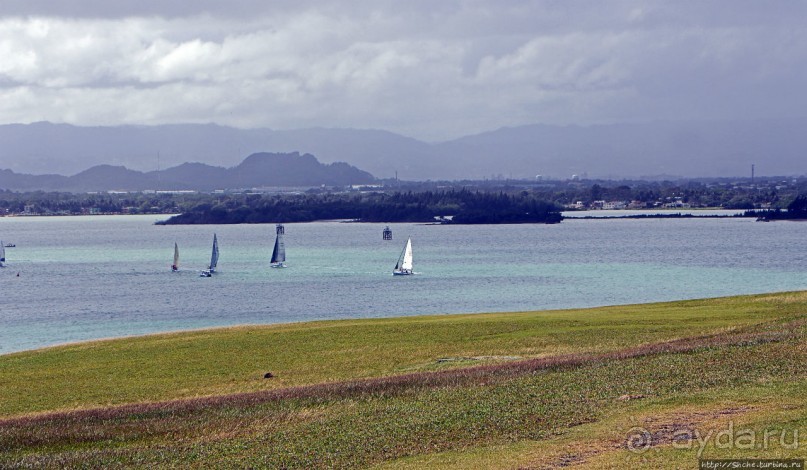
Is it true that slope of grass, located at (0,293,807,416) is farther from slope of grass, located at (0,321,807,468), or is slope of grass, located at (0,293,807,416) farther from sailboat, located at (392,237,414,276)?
sailboat, located at (392,237,414,276)

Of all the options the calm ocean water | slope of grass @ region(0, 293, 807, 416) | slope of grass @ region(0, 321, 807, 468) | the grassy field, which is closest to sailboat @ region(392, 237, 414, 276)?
the calm ocean water

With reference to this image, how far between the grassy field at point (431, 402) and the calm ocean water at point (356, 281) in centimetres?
2629

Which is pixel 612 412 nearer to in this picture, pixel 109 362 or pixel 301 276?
pixel 109 362

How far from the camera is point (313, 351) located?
3803 cm

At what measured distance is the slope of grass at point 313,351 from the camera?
31.7 metres

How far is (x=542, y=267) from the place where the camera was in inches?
4483

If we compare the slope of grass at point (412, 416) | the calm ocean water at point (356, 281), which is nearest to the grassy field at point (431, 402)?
the slope of grass at point (412, 416)

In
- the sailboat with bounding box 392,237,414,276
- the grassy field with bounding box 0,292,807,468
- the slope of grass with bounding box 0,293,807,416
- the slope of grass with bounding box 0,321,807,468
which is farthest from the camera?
the sailboat with bounding box 392,237,414,276

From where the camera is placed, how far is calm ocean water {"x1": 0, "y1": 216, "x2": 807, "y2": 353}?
72.4 meters

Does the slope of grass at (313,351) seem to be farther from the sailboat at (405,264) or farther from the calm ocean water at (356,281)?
the sailboat at (405,264)

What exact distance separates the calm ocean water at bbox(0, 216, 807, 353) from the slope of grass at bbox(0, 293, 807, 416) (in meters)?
18.1

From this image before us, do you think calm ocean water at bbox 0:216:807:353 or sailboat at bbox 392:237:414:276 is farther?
sailboat at bbox 392:237:414:276

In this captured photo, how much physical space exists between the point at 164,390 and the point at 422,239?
15975 centimetres

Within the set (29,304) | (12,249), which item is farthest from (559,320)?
(12,249)
